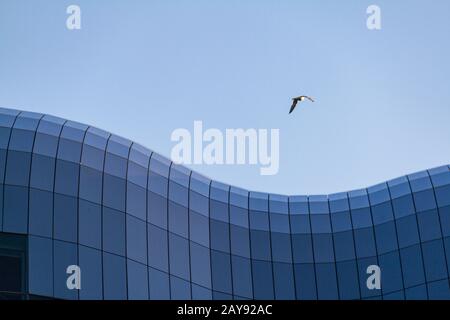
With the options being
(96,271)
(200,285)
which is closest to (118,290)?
(96,271)

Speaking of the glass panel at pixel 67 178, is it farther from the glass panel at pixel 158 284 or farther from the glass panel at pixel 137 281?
the glass panel at pixel 158 284

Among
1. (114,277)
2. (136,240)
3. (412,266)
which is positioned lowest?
(114,277)

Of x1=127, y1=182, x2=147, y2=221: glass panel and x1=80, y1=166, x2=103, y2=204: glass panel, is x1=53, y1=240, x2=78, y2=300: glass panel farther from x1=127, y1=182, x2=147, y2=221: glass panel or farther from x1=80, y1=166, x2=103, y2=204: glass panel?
x1=127, y1=182, x2=147, y2=221: glass panel

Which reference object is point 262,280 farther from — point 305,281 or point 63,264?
point 63,264

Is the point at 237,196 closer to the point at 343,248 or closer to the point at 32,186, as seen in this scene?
the point at 343,248

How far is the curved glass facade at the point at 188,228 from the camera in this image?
74.1m

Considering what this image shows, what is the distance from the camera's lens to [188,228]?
80000mm

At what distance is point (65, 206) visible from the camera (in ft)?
246

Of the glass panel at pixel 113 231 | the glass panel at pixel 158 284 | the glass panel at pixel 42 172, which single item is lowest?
the glass panel at pixel 158 284

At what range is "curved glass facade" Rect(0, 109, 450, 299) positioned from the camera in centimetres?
7406

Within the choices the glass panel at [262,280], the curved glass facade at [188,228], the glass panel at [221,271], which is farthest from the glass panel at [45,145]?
the glass panel at [262,280]

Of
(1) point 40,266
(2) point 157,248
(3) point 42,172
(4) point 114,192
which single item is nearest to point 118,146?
(4) point 114,192

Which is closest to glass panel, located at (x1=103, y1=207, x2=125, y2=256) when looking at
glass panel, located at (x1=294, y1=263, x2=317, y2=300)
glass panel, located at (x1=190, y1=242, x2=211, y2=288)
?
glass panel, located at (x1=190, y1=242, x2=211, y2=288)

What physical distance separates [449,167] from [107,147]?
74.6ft
